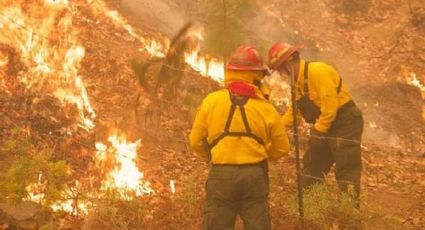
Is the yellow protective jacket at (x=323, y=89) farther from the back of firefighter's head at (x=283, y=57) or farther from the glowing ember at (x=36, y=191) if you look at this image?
the glowing ember at (x=36, y=191)

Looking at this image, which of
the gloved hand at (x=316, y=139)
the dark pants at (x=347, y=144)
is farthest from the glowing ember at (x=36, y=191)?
the gloved hand at (x=316, y=139)

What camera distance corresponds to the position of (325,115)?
→ 5875mm

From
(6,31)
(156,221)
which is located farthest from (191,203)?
(6,31)

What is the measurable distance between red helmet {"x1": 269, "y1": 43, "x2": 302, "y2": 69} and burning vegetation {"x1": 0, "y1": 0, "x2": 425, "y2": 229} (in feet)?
5.52

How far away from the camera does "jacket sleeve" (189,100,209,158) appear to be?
181 inches

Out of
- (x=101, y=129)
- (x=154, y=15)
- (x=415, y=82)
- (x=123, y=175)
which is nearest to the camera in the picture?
(x=123, y=175)

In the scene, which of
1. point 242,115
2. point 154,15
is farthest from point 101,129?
point 154,15

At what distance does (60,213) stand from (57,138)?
2054 millimetres

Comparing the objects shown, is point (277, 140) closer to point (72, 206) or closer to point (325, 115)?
point (325, 115)

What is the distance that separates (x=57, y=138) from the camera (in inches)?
294

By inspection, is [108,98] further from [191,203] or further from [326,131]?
[326,131]

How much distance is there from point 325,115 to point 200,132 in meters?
1.86

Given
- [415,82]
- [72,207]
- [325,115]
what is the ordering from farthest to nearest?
1. [415,82]
2. [325,115]
3. [72,207]

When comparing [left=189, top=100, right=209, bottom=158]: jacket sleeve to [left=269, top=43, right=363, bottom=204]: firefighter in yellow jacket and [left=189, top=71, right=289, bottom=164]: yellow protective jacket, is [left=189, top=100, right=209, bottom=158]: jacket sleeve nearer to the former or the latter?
[left=189, top=71, right=289, bottom=164]: yellow protective jacket
